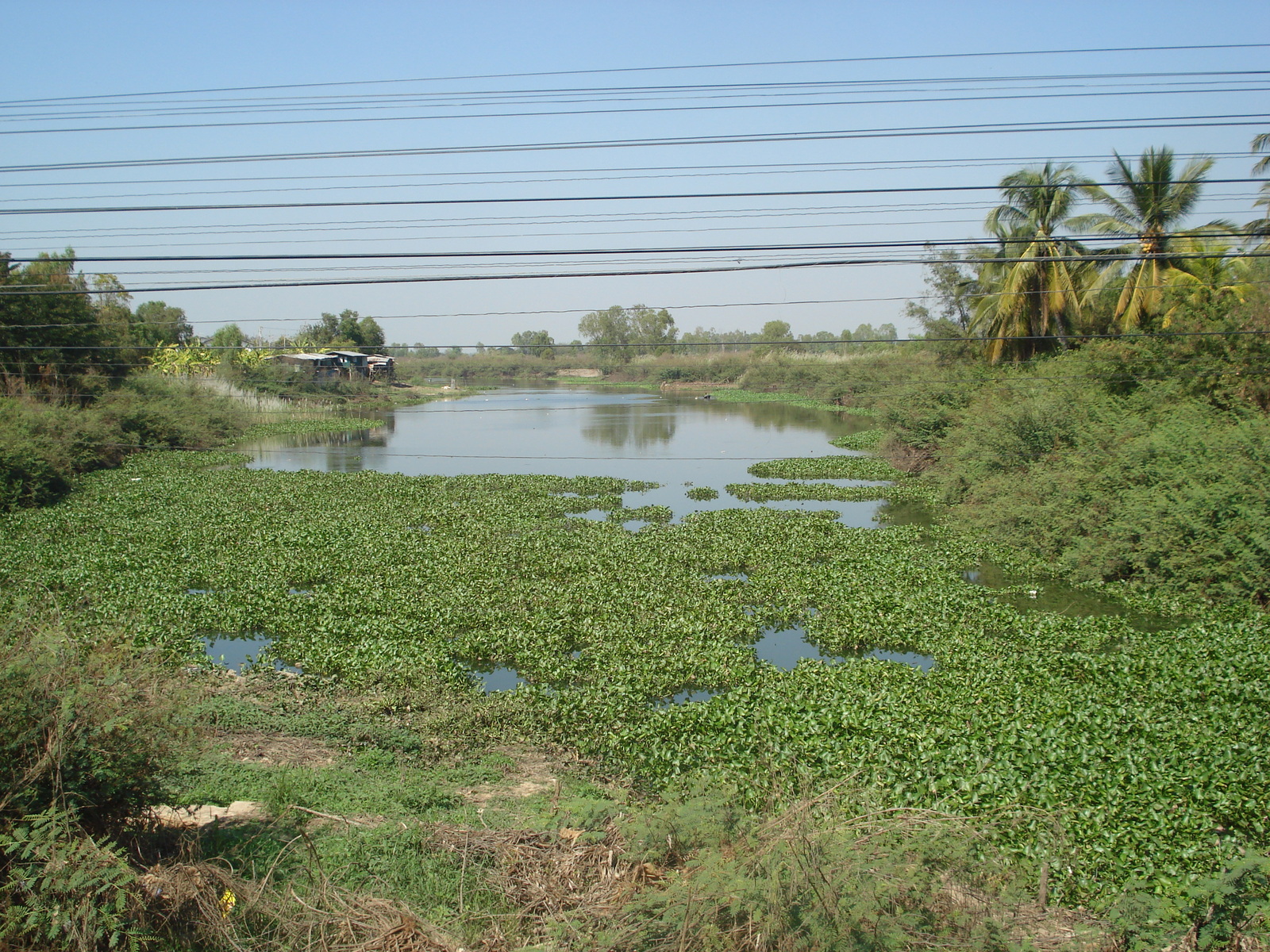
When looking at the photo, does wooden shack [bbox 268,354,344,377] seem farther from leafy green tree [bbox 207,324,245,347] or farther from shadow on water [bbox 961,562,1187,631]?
shadow on water [bbox 961,562,1187,631]

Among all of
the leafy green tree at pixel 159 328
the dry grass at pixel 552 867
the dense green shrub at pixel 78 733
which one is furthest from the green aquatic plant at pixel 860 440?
the leafy green tree at pixel 159 328

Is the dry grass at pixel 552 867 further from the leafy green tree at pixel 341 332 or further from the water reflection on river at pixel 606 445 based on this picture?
the leafy green tree at pixel 341 332

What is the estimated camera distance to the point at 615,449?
30.7m

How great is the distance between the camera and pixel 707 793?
550 cm

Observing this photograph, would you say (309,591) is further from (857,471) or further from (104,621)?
(857,471)

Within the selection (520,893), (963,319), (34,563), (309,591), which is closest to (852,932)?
(520,893)

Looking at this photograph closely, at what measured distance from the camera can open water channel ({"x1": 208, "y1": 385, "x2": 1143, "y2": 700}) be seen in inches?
723

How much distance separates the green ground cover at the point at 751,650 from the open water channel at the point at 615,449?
69 centimetres

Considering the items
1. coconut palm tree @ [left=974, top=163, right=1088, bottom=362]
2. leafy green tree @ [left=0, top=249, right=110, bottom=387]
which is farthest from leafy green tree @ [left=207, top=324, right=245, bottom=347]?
coconut palm tree @ [left=974, top=163, right=1088, bottom=362]

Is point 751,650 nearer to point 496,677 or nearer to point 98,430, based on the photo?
point 496,677

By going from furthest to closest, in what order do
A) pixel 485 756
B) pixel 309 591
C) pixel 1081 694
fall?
pixel 309 591 < pixel 1081 694 < pixel 485 756

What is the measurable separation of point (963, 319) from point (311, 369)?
33.5 metres

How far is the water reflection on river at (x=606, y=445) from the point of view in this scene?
78.1ft

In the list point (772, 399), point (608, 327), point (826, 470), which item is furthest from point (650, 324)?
point (826, 470)
